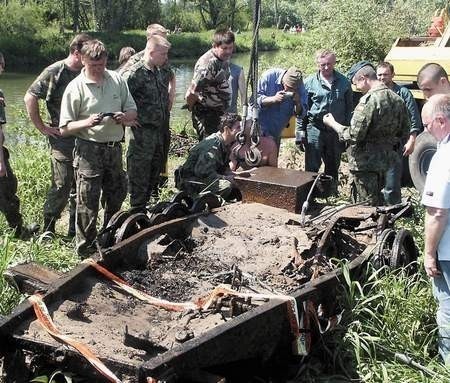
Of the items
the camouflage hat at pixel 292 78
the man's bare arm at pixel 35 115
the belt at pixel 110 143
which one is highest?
the camouflage hat at pixel 292 78

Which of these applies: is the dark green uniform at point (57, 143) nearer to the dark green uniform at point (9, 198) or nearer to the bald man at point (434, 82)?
the dark green uniform at point (9, 198)

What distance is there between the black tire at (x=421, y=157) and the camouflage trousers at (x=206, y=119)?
2.47 meters

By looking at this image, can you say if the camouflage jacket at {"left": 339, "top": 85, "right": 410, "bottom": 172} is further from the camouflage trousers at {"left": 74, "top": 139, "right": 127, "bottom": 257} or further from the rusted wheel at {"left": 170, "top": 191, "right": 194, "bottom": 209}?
the camouflage trousers at {"left": 74, "top": 139, "right": 127, "bottom": 257}

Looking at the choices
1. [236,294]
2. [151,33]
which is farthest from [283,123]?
[236,294]

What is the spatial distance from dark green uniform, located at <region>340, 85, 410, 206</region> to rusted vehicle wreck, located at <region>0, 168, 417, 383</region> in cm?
69

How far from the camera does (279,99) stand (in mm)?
7629

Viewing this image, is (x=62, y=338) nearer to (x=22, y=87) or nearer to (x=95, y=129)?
(x=95, y=129)

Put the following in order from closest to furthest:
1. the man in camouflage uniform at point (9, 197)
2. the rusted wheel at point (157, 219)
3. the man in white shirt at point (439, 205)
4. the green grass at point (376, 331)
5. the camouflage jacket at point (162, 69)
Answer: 1. the man in white shirt at point (439, 205)
2. the green grass at point (376, 331)
3. the rusted wheel at point (157, 219)
4. the man in camouflage uniform at point (9, 197)
5. the camouflage jacket at point (162, 69)

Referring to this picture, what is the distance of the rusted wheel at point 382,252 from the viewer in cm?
504

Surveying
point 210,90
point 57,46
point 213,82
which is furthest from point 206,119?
point 57,46

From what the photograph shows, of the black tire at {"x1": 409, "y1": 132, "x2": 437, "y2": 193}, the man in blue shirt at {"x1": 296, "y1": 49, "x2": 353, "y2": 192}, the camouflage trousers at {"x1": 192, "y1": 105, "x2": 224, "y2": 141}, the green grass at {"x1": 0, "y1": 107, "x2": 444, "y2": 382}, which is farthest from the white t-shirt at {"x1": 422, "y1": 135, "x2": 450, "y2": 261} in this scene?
the black tire at {"x1": 409, "y1": 132, "x2": 437, "y2": 193}

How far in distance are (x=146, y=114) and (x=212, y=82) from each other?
109cm

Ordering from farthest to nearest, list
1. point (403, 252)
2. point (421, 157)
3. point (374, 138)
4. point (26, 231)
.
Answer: point (421, 157)
point (26, 231)
point (374, 138)
point (403, 252)

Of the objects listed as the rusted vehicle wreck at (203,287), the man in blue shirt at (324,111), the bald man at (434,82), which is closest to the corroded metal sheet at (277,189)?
the rusted vehicle wreck at (203,287)
